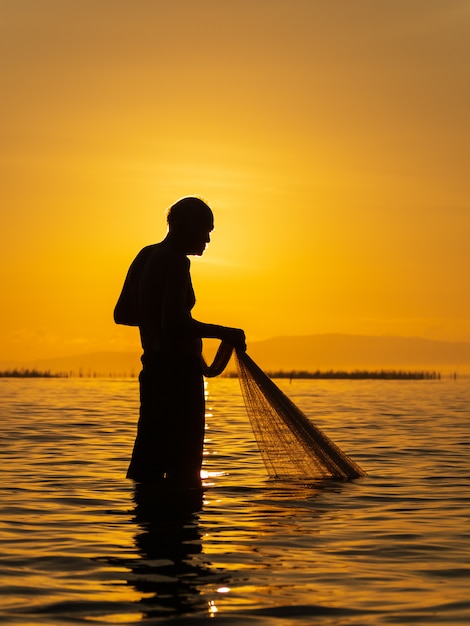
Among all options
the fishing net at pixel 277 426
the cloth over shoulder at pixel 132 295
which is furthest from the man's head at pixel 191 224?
the fishing net at pixel 277 426

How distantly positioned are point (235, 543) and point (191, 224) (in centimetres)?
249

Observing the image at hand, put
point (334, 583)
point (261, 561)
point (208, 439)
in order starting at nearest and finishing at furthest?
point (334, 583) → point (261, 561) → point (208, 439)

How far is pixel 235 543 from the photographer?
23.2 feet

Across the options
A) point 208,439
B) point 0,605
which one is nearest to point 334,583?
point 0,605

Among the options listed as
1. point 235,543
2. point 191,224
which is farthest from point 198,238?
point 235,543

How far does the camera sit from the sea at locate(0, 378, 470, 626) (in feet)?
17.5

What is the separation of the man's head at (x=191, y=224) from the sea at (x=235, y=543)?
1987mm

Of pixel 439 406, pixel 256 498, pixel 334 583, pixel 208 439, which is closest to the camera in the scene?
pixel 334 583

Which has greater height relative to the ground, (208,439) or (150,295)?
(150,295)

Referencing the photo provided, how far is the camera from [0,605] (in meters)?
5.38

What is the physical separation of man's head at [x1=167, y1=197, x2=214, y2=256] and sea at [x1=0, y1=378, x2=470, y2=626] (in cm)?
199

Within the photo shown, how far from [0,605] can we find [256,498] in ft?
Answer: 13.6

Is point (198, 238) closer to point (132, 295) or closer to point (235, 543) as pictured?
point (132, 295)

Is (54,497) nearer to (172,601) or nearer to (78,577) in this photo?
(78,577)
